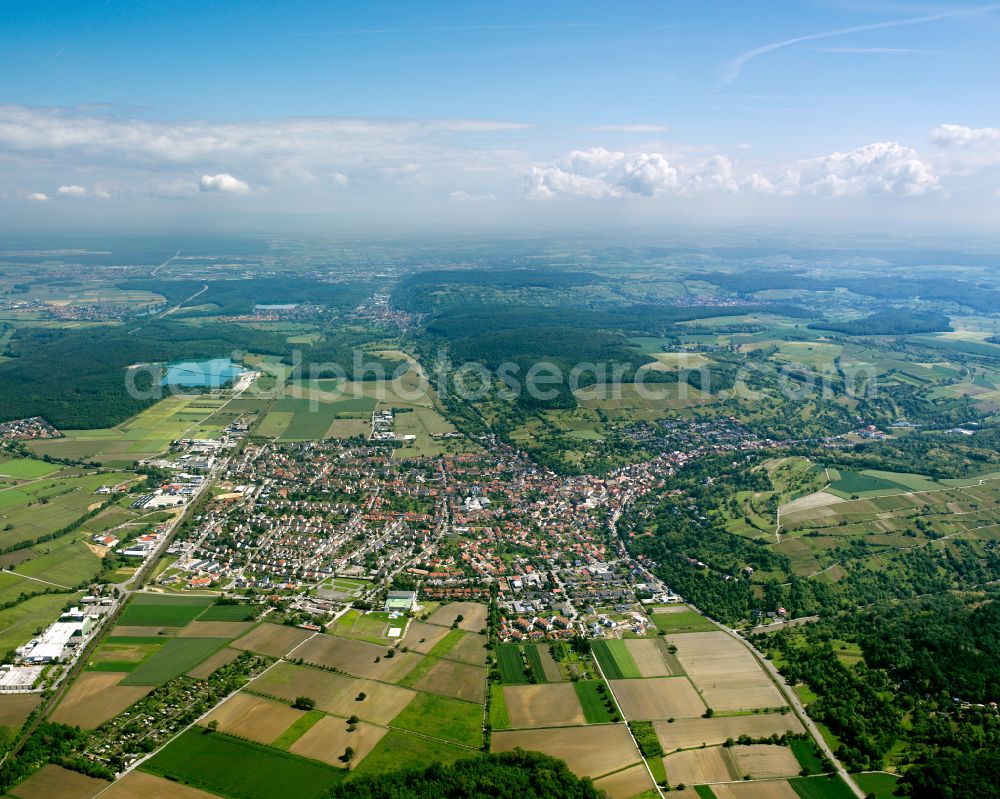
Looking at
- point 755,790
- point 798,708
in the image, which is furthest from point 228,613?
point 798,708

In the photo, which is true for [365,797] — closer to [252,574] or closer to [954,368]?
[252,574]

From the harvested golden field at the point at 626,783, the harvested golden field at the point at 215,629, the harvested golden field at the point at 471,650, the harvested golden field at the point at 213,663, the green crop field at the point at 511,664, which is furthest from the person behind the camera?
the harvested golden field at the point at 215,629

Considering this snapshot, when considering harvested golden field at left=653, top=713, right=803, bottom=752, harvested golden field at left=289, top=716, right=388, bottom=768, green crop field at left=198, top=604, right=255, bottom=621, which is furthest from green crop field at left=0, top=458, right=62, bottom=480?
harvested golden field at left=653, top=713, right=803, bottom=752

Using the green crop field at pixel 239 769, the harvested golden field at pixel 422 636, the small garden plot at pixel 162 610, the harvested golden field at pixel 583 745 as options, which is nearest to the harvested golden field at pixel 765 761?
the harvested golden field at pixel 583 745

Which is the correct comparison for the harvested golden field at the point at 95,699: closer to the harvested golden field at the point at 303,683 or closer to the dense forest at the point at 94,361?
the harvested golden field at the point at 303,683

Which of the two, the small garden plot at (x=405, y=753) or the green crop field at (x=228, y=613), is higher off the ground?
the green crop field at (x=228, y=613)

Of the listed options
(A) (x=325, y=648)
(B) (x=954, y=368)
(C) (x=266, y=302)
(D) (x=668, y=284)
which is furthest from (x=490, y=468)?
(D) (x=668, y=284)

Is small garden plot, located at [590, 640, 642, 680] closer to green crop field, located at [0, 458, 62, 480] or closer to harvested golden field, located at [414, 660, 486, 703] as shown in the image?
harvested golden field, located at [414, 660, 486, 703]
